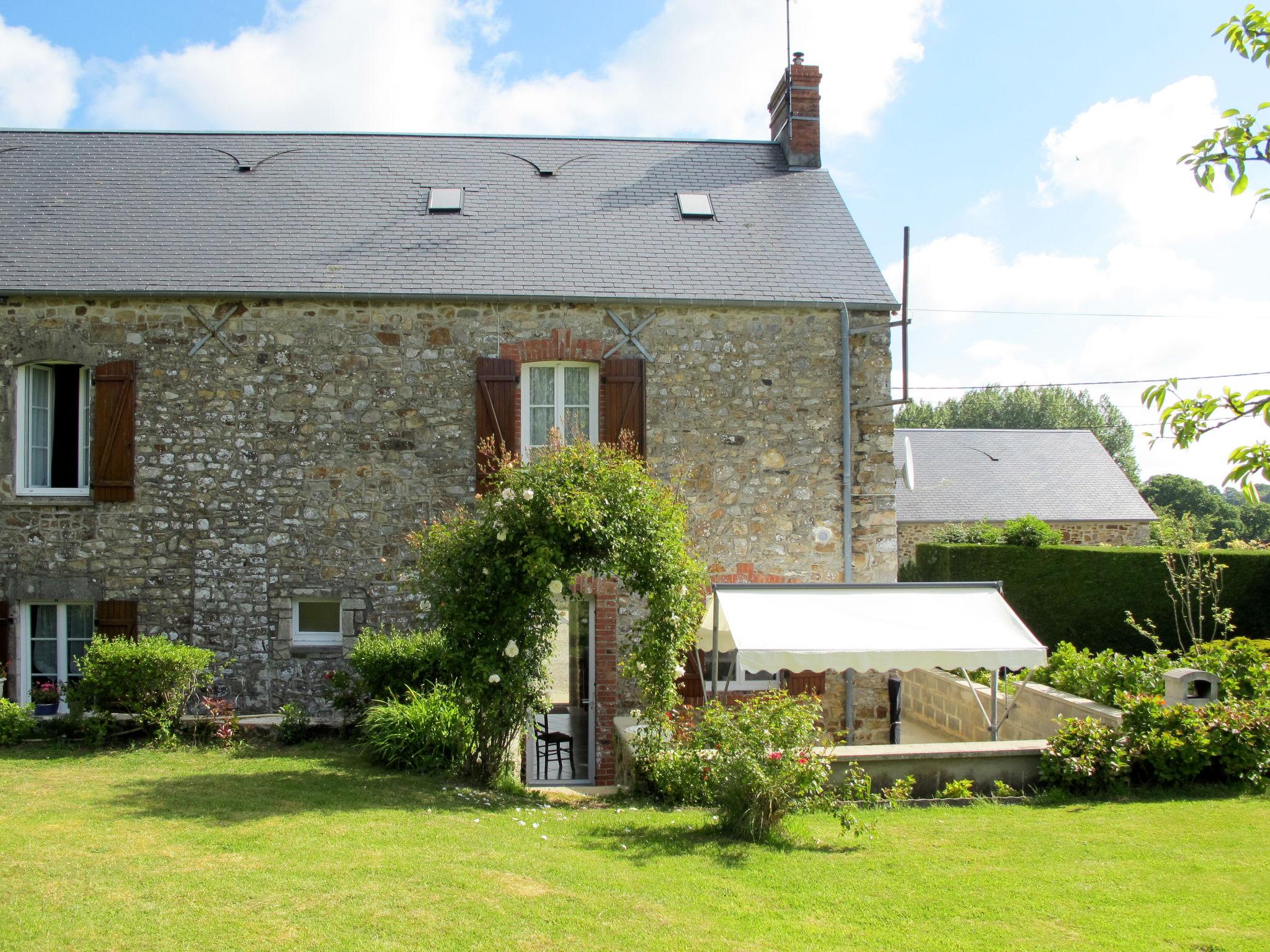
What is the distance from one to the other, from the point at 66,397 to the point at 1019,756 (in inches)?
391

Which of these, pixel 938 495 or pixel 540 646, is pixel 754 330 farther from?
pixel 938 495

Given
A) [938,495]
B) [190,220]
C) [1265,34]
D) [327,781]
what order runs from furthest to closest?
[938,495] → [190,220] → [327,781] → [1265,34]

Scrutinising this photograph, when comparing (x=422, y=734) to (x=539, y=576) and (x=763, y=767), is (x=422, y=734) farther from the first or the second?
(x=763, y=767)

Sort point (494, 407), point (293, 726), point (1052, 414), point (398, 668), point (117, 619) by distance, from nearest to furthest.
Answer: point (293, 726), point (398, 668), point (117, 619), point (494, 407), point (1052, 414)

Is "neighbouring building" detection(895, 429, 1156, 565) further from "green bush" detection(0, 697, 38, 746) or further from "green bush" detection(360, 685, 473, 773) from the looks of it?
"green bush" detection(0, 697, 38, 746)

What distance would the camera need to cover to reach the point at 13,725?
8.32 meters

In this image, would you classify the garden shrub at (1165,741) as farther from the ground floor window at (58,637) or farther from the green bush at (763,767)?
the ground floor window at (58,637)

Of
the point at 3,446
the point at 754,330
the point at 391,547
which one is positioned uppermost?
the point at 754,330

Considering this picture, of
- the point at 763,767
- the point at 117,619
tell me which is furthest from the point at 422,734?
the point at 117,619

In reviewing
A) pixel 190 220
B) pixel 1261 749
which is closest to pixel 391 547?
pixel 190 220

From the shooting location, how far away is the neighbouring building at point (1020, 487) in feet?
78.1

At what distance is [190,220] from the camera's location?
11.0 meters

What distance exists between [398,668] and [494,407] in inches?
111

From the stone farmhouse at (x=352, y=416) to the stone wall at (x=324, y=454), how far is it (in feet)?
0.08
